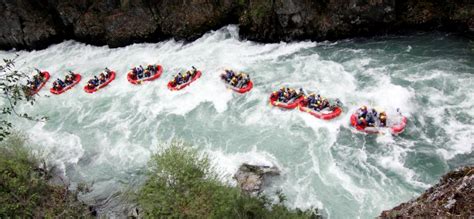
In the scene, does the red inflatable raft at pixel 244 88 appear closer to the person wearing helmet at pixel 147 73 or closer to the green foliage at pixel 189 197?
the person wearing helmet at pixel 147 73

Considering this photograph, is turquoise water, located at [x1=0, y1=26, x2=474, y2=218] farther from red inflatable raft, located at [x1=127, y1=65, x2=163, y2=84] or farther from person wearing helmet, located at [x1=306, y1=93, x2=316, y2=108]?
person wearing helmet, located at [x1=306, y1=93, x2=316, y2=108]

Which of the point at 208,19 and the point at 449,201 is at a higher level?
Answer: the point at 449,201

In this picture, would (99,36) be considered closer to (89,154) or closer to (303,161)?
(89,154)

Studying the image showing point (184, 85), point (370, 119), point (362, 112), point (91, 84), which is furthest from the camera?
point (91, 84)

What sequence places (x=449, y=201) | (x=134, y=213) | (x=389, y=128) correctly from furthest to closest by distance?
(x=389, y=128) → (x=134, y=213) → (x=449, y=201)

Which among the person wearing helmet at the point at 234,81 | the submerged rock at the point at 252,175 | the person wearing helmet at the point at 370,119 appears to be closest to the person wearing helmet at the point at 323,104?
the person wearing helmet at the point at 370,119

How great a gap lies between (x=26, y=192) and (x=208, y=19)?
17332 mm

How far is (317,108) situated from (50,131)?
1508cm

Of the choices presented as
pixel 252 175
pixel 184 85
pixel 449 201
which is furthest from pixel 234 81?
pixel 449 201

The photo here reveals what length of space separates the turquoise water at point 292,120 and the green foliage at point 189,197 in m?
3.87

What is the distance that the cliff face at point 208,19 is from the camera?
2434 cm

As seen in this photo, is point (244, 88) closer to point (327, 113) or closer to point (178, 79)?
point (178, 79)

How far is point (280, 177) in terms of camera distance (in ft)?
58.1

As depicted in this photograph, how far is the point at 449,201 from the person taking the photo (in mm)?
7414
